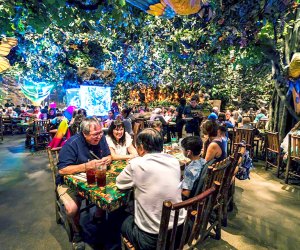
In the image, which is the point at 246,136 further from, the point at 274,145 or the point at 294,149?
the point at 294,149

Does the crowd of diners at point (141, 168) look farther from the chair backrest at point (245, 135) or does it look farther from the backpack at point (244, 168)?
the chair backrest at point (245, 135)

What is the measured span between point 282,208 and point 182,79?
499 inches

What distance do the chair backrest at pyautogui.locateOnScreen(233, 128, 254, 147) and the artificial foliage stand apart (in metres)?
2.21

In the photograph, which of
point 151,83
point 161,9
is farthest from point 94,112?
point 151,83

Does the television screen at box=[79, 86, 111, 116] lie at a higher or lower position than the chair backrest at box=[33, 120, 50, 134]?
higher

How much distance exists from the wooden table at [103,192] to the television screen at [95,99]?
248 inches

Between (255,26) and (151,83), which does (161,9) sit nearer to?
(255,26)

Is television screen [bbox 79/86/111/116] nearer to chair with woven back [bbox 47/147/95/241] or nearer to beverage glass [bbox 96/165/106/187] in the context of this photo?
chair with woven back [bbox 47/147/95/241]

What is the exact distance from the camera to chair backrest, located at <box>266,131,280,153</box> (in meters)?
4.50

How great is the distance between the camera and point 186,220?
52.8 inches

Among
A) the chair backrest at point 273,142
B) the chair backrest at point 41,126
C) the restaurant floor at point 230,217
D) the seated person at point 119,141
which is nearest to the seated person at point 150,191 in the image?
the restaurant floor at point 230,217

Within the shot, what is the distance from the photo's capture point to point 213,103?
13.9 m

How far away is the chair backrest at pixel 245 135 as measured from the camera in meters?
5.56

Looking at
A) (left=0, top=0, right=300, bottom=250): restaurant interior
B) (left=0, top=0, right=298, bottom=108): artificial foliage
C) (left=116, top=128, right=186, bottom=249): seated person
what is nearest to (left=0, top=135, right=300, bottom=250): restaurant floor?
(left=0, top=0, right=300, bottom=250): restaurant interior
